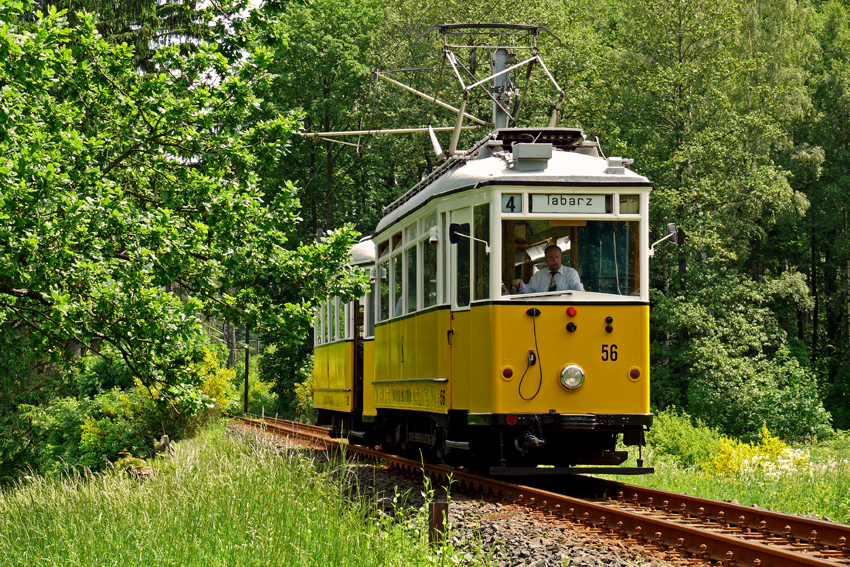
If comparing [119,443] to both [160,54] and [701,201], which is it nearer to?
[160,54]

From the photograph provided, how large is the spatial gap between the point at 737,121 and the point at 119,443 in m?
20.6

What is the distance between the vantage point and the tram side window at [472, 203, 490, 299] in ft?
34.6

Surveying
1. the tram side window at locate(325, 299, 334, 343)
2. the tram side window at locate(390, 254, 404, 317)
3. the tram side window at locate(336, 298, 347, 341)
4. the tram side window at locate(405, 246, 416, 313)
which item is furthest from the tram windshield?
the tram side window at locate(325, 299, 334, 343)

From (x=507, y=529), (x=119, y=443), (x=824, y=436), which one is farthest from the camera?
(x=824, y=436)

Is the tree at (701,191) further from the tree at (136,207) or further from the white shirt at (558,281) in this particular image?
the white shirt at (558,281)

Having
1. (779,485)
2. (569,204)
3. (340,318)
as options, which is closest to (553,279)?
(569,204)

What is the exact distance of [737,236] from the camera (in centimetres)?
3628

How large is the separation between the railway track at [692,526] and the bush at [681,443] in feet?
19.9

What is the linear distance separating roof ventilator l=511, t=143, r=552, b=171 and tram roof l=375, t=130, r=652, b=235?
0.4 inches

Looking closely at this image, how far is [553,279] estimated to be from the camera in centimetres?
1045

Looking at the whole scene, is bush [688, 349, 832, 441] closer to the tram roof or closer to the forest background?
the forest background

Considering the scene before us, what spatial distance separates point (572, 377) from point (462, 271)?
5.31 feet

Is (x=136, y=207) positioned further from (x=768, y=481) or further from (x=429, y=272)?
(x=768, y=481)

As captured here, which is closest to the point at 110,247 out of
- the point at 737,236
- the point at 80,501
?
the point at 80,501
